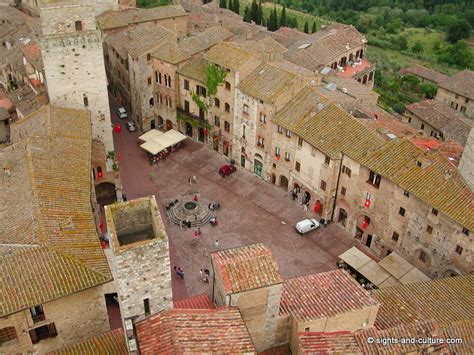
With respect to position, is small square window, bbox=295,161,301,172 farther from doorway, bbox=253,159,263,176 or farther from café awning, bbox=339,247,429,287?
café awning, bbox=339,247,429,287

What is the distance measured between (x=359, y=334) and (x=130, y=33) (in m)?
50.2

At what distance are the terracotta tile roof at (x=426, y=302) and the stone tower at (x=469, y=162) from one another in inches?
321

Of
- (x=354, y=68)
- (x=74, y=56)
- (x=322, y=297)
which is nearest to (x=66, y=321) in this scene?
(x=322, y=297)

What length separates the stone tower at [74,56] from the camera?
49281 millimetres

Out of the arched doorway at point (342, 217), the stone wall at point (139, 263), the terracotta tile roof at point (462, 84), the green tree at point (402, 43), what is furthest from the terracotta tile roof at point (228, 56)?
the green tree at point (402, 43)

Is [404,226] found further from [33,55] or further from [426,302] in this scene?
[33,55]

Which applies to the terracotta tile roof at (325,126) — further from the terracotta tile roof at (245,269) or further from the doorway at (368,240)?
the terracotta tile roof at (245,269)

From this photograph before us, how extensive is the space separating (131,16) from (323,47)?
2846 centimetres

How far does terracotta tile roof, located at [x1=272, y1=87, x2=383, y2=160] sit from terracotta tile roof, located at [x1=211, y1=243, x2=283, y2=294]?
821 inches

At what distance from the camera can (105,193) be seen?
2146 inches

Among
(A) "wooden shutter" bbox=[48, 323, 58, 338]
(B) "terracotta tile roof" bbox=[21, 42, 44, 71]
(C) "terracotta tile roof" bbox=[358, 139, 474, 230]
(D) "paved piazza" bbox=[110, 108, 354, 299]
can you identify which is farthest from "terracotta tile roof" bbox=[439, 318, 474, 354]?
(B) "terracotta tile roof" bbox=[21, 42, 44, 71]

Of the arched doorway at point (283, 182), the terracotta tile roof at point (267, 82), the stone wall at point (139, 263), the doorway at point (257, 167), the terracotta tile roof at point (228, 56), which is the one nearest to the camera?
the stone wall at point (139, 263)

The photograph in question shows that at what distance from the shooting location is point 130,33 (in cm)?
6756

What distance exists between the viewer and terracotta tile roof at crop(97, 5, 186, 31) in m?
73.8
